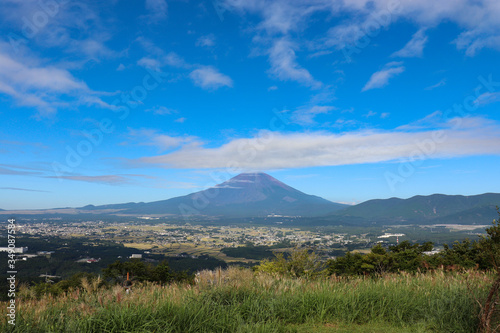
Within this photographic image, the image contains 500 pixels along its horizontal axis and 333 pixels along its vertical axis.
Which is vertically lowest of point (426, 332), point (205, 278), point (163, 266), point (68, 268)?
point (68, 268)

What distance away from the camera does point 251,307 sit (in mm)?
4926

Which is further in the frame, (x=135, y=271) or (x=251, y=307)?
(x=135, y=271)

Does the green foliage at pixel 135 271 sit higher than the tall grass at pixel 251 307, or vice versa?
the tall grass at pixel 251 307

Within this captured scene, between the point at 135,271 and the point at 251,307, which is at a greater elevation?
the point at 251,307

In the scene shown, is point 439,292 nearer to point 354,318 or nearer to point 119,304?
point 354,318

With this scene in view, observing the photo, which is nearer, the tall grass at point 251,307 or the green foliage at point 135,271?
the tall grass at point 251,307

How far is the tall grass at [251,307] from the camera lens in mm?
4133

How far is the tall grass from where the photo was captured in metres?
4.13

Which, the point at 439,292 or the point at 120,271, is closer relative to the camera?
the point at 439,292

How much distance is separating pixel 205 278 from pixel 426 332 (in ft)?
12.6

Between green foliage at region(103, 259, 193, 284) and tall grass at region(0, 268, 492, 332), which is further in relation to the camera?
green foliage at region(103, 259, 193, 284)

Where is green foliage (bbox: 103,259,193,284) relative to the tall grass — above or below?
below

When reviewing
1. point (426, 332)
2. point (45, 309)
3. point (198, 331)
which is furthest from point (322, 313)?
point (45, 309)

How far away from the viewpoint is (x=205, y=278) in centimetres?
601
